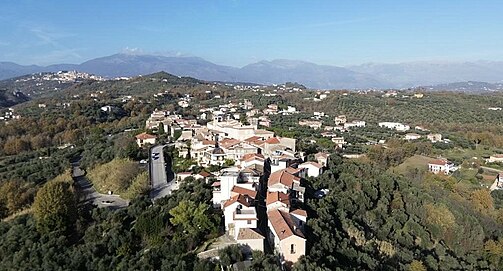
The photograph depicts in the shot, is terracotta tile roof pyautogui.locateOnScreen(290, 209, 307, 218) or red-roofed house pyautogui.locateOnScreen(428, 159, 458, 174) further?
red-roofed house pyautogui.locateOnScreen(428, 159, 458, 174)

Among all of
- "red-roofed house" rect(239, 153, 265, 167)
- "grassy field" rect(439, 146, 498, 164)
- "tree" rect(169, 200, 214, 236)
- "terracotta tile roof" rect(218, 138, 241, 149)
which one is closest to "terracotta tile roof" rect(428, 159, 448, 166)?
"grassy field" rect(439, 146, 498, 164)

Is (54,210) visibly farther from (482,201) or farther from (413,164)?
(413,164)

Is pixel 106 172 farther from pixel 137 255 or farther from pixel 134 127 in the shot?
pixel 134 127

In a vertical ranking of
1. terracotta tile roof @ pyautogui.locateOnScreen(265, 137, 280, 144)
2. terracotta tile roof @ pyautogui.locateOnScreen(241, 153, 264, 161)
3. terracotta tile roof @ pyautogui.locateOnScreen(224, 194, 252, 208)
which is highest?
terracotta tile roof @ pyautogui.locateOnScreen(265, 137, 280, 144)

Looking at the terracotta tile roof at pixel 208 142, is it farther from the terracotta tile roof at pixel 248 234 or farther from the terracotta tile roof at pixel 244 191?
the terracotta tile roof at pixel 248 234

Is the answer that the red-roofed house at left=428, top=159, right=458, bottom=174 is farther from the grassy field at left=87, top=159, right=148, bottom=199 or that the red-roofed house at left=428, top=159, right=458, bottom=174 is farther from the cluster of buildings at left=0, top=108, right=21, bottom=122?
the cluster of buildings at left=0, top=108, right=21, bottom=122

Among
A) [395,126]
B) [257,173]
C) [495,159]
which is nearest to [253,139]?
[257,173]
